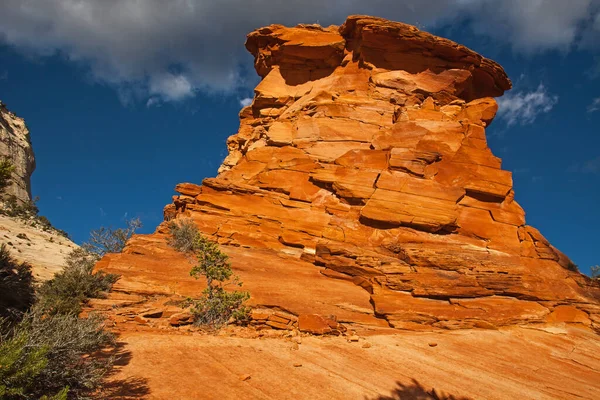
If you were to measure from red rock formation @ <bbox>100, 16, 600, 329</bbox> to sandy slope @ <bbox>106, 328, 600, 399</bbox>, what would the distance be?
5.81 ft

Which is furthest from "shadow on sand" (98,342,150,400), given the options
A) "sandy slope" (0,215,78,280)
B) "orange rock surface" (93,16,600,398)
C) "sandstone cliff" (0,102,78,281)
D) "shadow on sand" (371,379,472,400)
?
"sandy slope" (0,215,78,280)

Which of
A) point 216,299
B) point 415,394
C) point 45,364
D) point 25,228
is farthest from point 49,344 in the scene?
point 25,228

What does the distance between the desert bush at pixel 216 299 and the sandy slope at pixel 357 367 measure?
4.13 ft

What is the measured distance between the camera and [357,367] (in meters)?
9.45

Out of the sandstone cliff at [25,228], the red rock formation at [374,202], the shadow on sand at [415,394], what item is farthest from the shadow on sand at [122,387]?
the red rock formation at [374,202]

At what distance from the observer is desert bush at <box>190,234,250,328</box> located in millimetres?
11883

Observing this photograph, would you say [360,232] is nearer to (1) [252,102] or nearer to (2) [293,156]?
(2) [293,156]

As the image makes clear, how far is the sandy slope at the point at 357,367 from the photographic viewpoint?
7.59m

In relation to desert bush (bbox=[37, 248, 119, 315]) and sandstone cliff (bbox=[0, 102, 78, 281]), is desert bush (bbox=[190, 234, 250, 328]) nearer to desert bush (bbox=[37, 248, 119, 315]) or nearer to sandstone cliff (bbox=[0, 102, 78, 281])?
desert bush (bbox=[37, 248, 119, 315])

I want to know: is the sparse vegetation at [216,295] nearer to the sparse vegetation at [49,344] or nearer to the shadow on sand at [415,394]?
the sparse vegetation at [49,344]

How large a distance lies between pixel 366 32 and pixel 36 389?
25351 millimetres

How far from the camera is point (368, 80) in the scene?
976 inches

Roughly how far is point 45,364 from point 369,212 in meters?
15.1

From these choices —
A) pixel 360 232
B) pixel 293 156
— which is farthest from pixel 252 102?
pixel 360 232
